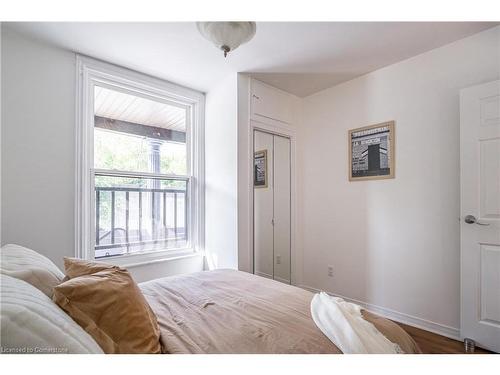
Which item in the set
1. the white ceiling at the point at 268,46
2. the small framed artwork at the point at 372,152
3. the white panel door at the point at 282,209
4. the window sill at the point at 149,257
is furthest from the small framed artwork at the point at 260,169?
the window sill at the point at 149,257

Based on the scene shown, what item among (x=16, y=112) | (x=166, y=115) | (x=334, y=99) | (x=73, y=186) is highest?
(x=334, y=99)

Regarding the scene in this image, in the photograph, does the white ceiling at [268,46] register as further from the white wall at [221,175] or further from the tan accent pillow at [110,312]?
the tan accent pillow at [110,312]

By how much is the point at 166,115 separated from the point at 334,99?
1997mm

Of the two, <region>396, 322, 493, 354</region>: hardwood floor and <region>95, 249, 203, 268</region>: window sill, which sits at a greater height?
<region>95, 249, 203, 268</region>: window sill

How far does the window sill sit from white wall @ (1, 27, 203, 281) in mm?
421

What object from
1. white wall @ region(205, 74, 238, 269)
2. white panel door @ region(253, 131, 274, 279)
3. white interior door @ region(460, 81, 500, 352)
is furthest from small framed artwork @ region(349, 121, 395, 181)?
white wall @ region(205, 74, 238, 269)

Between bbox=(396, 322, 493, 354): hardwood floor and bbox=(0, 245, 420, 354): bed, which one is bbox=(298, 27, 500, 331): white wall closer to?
bbox=(396, 322, 493, 354): hardwood floor

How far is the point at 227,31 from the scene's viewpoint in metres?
1.55

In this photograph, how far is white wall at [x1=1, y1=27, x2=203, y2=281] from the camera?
6.72 feet

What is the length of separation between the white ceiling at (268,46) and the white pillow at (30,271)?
68.4 inches

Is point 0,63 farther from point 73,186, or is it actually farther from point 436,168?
point 436,168

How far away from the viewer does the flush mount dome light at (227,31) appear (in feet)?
5.00

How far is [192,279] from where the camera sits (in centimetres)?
178

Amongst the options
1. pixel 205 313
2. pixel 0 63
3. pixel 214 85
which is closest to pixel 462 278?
pixel 205 313
